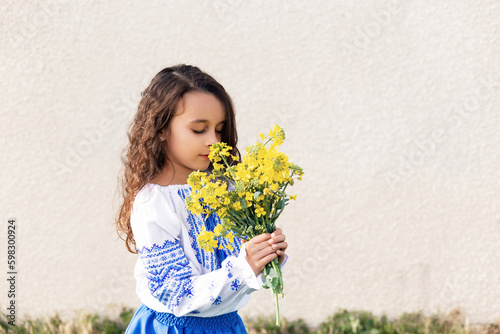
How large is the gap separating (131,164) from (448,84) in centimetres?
270

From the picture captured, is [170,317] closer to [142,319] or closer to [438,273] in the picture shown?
[142,319]

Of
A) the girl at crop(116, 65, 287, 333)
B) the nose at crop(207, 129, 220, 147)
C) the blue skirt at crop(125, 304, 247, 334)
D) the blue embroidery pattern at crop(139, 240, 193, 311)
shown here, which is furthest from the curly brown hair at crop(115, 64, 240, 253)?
the blue skirt at crop(125, 304, 247, 334)

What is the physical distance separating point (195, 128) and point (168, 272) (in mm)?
539

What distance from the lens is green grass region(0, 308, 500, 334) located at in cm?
405

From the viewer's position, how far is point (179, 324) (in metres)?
2.14

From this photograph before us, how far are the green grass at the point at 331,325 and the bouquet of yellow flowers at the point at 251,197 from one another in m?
2.33

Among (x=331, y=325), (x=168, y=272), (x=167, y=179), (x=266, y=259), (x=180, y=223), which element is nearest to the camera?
(x=266, y=259)

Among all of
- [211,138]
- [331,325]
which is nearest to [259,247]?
[211,138]

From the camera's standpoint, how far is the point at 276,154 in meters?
1.88

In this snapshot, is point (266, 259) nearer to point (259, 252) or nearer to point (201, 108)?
point (259, 252)

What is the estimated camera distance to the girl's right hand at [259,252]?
1.83 m

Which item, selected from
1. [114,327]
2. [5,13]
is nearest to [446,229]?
[114,327]

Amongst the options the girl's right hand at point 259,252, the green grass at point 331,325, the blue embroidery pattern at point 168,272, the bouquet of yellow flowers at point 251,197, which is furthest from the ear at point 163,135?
the green grass at point 331,325

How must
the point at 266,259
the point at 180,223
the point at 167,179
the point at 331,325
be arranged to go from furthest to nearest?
the point at 331,325 < the point at 167,179 < the point at 180,223 < the point at 266,259
